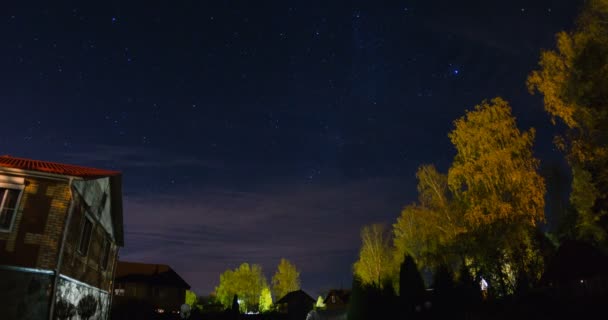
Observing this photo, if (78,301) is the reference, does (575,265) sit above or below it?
above

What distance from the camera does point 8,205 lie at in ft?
48.5

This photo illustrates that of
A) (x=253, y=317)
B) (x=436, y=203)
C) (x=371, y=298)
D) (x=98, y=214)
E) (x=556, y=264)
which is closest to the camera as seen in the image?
(x=98, y=214)

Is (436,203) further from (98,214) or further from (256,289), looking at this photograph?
(256,289)

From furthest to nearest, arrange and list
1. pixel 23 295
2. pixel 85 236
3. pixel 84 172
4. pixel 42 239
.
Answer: pixel 85 236
pixel 84 172
pixel 42 239
pixel 23 295

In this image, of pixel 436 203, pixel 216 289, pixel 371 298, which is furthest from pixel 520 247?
pixel 216 289

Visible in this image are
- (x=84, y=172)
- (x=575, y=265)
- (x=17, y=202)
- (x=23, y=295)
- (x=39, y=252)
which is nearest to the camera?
(x=23, y=295)

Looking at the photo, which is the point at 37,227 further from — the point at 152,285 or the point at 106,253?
the point at 152,285

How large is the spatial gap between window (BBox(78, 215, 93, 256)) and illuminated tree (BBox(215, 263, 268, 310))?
64.3 meters

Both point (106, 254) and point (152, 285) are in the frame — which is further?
point (152, 285)

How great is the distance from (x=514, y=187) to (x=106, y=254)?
24894 mm

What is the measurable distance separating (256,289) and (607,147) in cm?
7602

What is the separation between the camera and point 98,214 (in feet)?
65.3

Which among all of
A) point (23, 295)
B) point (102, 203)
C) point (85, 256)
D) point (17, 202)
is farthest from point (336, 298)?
point (17, 202)

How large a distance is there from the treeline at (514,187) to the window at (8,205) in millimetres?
18804
